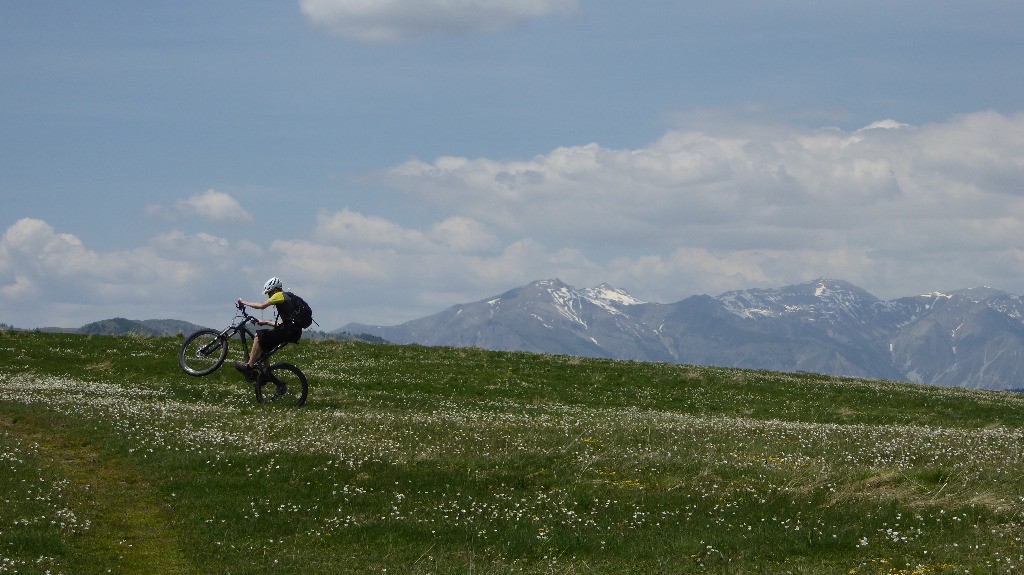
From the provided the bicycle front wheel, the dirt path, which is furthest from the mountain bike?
the dirt path

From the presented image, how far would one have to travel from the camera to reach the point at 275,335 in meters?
29.4

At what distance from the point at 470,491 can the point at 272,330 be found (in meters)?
13.3

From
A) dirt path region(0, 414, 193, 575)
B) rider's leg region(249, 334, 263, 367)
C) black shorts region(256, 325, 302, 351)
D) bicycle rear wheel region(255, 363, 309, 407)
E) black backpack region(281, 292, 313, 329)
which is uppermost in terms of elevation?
black backpack region(281, 292, 313, 329)

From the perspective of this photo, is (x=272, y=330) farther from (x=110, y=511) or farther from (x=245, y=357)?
(x=110, y=511)

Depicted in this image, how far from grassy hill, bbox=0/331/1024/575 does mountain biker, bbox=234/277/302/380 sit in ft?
4.76

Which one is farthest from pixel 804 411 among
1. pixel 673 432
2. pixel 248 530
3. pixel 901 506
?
pixel 248 530

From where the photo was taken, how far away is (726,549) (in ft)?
47.1

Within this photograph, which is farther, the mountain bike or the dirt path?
the mountain bike

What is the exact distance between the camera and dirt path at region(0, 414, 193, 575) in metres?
13.8

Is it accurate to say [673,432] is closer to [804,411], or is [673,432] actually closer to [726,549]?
[726,549]

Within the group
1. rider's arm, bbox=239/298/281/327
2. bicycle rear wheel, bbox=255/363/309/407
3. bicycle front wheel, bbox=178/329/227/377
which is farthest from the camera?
bicycle front wheel, bbox=178/329/227/377

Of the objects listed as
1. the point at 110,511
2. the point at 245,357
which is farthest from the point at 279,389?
the point at 110,511

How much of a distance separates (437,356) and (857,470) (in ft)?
119

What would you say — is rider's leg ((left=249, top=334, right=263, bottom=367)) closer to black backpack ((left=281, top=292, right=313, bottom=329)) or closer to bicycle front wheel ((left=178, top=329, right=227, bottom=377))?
black backpack ((left=281, top=292, right=313, bottom=329))
